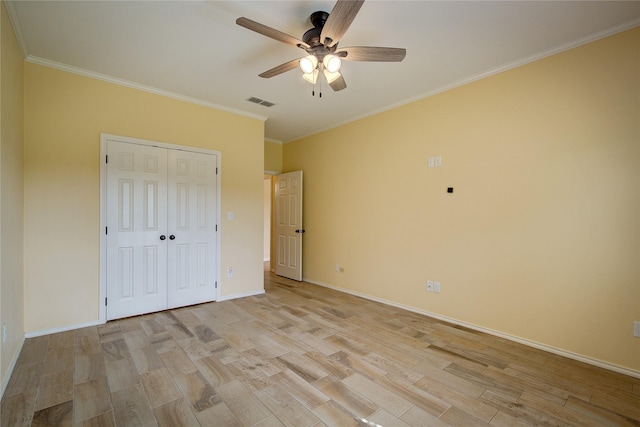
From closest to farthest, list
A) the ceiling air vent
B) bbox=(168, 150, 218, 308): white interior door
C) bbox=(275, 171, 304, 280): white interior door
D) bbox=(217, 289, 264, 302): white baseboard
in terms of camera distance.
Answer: bbox=(168, 150, 218, 308): white interior door < the ceiling air vent < bbox=(217, 289, 264, 302): white baseboard < bbox=(275, 171, 304, 280): white interior door

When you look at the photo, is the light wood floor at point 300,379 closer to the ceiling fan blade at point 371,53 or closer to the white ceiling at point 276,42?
the ceiling fan blade at point 371,53

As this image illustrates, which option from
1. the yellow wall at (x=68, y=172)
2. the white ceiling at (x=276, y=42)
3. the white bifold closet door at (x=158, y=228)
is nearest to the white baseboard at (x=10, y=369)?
the yellow wall at (x=68, y=172)

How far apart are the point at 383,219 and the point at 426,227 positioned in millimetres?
682

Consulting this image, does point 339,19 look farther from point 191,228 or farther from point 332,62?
point 191,228

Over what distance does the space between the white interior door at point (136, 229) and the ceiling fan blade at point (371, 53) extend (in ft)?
8.82

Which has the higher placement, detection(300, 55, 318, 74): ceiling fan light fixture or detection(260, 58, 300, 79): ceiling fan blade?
detection(260, 58, 300, 79): ceiling fan blade

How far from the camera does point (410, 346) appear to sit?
2.76 metres

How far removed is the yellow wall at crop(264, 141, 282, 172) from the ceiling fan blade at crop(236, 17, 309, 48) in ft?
12.3

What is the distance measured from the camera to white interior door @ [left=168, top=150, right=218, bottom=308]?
3750 mm

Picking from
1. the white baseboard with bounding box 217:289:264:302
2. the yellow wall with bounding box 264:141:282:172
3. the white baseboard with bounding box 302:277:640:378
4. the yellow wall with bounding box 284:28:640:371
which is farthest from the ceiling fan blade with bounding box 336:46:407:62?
the yellow wall with bounding box 264:141:282:172

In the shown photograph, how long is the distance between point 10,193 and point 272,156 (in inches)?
159

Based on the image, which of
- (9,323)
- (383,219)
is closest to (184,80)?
(9,323)

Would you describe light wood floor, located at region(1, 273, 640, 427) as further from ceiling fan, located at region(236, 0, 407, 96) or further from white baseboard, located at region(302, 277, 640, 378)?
ceiling fan, located at region(236, 0, 407, 96)

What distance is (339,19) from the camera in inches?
71.9
